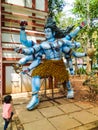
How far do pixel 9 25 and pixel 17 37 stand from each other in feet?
1.78

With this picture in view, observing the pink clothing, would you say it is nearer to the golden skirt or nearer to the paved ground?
the paved ground

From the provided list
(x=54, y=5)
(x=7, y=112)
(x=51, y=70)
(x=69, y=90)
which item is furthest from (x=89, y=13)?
(x=7, y=112)

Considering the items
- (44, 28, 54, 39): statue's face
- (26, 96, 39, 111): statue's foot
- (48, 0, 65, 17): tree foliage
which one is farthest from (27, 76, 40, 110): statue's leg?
(48, 0, 65, 17): tree foliage

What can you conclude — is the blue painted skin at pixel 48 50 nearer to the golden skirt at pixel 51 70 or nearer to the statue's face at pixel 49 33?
the statue's face at pixel 49 33

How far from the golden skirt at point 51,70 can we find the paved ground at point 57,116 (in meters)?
0.96

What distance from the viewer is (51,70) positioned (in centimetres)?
679

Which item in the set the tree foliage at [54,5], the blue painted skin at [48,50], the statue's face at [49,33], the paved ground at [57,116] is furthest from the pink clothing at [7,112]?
the tree foliage at [54,5]

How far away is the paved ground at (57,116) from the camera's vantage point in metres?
4.77

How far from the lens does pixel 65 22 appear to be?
26438 millimetres

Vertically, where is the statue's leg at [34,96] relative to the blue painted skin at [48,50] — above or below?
below

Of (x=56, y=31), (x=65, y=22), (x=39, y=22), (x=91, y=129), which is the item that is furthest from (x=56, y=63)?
(x=65, y=22)

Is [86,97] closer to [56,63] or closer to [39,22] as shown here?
[56,63]

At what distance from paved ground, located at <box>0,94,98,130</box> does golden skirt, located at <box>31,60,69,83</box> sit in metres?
0.96

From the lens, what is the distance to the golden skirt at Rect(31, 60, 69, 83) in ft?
21.8
